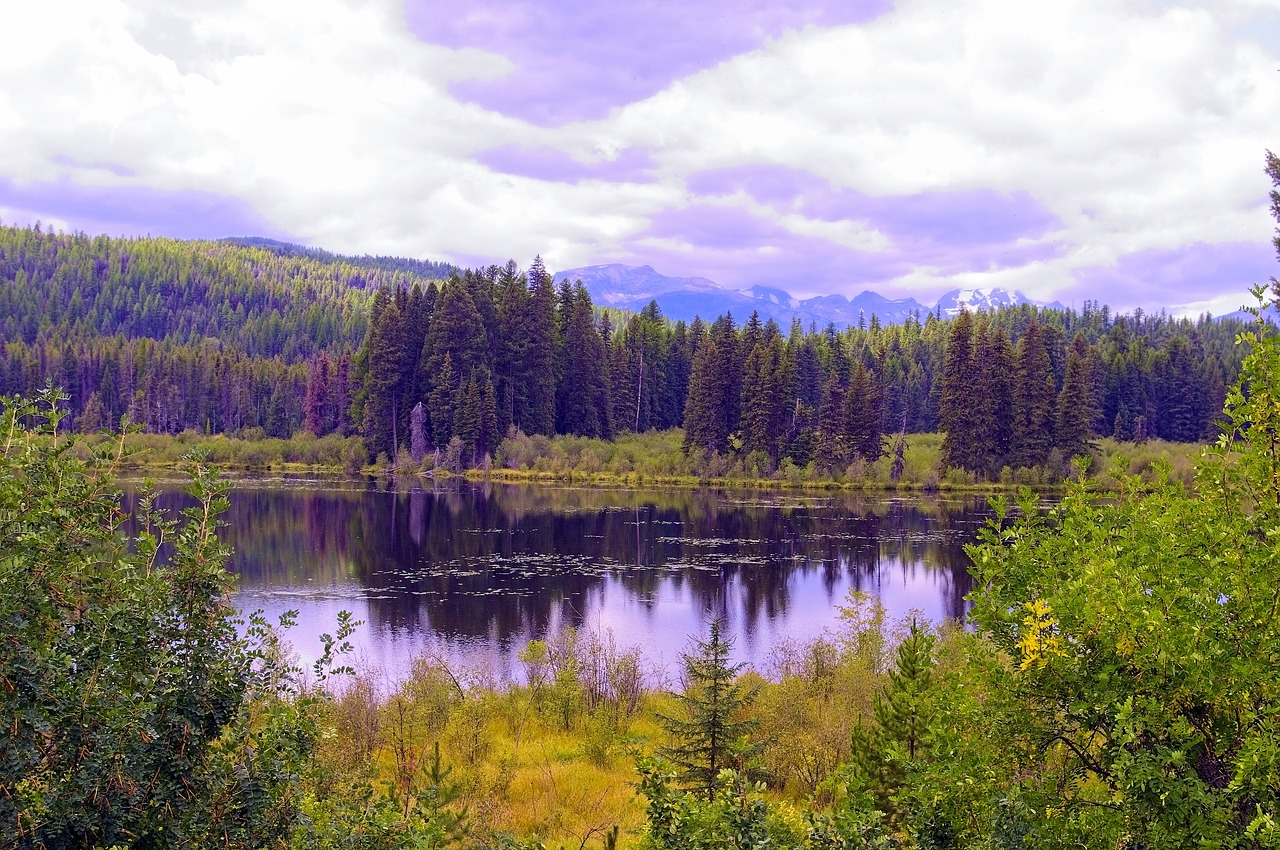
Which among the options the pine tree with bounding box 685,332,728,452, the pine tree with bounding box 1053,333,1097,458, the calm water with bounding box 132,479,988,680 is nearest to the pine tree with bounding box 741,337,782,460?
the pine tree with bounding box 685,332,728,452

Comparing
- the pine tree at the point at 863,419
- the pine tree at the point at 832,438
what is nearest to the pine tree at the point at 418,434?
the pine tree at the point at 832,438

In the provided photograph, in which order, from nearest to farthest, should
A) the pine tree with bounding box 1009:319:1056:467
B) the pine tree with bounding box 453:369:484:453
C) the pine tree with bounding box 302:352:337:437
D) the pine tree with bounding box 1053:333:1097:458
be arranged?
the pine tree with bounding box 1053:333:1097:458
the pine tree with bounding box 1009:319:1056:467
the pine tree with bounding box 453:369:484:453
the pine tree with bounding box 302:352:337:437

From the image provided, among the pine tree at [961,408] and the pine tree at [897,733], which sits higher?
the pine tree at [961,408]

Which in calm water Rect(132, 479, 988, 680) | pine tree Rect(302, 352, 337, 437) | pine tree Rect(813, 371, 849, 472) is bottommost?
calm water Rect(132, 479, 988, 680)

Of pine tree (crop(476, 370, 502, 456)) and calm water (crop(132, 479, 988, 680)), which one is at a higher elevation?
pine tree (crop(476, 370, 502, 456))

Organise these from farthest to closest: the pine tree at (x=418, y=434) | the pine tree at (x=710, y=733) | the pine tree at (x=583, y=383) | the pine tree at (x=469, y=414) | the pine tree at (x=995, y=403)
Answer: the pine tree at (x=583, y=383) < the pine tree at (x=418, y=434) < the pine tree at (x=469, y=414) < the pine tree at (x=995, y=403) < the pine tree at (x=710, y=733)

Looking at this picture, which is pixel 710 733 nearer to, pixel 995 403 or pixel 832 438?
pixel 832 438

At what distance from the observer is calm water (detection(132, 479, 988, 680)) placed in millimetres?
29672

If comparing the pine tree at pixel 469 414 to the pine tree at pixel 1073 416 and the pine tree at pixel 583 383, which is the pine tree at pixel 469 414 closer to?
the pine tree at pixel 583 383

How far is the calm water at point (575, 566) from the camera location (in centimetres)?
2967

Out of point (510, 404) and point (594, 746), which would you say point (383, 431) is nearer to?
point (510, 404)

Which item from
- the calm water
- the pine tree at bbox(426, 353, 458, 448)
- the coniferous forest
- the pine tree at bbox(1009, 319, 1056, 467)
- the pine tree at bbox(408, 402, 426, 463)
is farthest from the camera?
the pine tree at bbox(408, 402, 426, 463)

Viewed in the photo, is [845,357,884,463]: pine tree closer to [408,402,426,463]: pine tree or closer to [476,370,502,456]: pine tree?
[476,370,502,456]: pine tree

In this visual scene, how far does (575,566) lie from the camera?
39.9 meters
